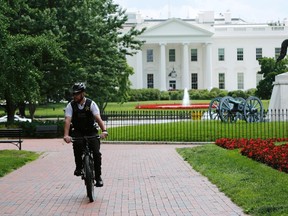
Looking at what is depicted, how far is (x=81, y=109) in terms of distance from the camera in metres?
9.82

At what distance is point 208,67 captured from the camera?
95250mm

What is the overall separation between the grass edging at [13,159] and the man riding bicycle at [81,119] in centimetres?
427

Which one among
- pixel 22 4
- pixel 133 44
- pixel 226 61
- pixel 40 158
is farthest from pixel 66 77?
pixel 226 61

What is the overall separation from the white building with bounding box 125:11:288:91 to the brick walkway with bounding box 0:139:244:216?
257ft

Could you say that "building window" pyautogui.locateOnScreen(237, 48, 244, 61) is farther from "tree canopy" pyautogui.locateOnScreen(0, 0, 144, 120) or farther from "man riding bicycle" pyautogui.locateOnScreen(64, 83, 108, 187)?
"man riding bicycle" pyautogui.locateOnScreen(64, 83, 108, 187)

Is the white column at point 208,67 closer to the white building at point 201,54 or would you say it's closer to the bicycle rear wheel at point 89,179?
the white building at point 201,54

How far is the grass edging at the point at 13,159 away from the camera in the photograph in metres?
14.8

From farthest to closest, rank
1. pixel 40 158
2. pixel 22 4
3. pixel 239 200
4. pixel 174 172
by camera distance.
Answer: pixel 22 4
pixel 40 158
pixel 174 172
pixel 239 200

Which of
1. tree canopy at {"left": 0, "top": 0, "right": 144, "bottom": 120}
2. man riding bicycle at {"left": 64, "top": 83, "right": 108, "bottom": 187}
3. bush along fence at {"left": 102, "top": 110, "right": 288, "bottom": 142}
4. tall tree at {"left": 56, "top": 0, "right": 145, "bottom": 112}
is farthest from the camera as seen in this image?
tall tree at {"left": 56, "top": 0, "right": 145, "bottom": 112}

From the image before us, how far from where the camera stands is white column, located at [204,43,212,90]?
94625mm

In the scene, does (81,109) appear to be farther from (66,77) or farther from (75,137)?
(66,77)

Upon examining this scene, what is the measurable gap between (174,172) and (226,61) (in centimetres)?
8796

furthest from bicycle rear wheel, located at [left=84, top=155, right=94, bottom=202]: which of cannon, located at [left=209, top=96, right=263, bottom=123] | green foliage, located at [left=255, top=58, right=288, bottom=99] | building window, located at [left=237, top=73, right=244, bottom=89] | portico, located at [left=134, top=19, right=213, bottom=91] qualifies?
building window, located at [left=237, top=73, right=244, bottom=89]

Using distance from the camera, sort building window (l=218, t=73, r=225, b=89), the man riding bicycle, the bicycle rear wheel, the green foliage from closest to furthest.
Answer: the bicycle rear wheel
the man riding bicycle
the green foliage
building window (l=218, t=73, r=225, b=89)
